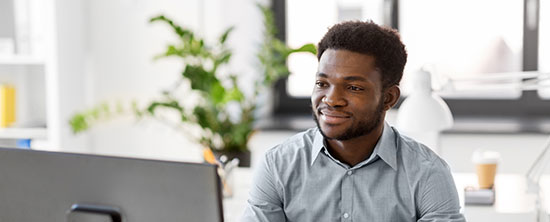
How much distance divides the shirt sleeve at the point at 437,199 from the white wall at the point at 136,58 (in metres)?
2.02

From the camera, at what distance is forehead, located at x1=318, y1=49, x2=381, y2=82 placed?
153 cm

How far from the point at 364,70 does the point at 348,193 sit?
28 centimetres

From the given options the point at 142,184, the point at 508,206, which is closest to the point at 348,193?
the point at 142,184

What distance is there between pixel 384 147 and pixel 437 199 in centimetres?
16

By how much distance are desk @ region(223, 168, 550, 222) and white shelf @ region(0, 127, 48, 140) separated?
1.10 metres

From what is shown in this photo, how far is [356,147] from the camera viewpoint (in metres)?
1.62

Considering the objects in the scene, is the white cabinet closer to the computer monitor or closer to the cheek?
the cheek

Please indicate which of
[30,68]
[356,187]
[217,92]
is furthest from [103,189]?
[30,68]

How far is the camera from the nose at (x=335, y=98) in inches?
60.0

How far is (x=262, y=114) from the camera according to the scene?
385cm

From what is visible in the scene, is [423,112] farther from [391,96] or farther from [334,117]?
[334,117]

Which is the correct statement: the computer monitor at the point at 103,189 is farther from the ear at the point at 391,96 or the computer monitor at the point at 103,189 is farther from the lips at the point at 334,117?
the ear at the point at 391,96

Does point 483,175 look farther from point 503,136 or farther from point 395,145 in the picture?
point 503,136

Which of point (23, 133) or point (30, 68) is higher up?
point (30, 68)
